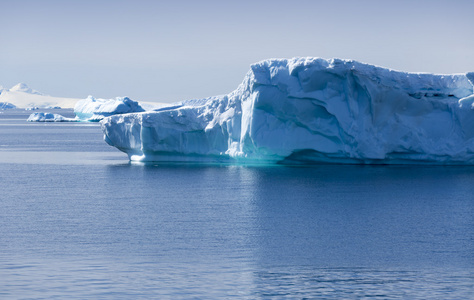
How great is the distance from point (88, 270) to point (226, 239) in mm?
3580

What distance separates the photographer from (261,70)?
2783cm

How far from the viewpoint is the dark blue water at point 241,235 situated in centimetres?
1092

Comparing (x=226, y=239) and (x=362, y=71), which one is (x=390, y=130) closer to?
Answer: (x=362, y=71)

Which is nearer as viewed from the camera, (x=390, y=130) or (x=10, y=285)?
(x=10, y=285)

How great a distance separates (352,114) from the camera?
27.2 meters

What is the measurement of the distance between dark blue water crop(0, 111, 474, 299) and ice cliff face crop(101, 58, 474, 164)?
3.26 feet

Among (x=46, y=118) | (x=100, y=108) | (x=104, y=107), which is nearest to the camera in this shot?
(x=104, y=107)

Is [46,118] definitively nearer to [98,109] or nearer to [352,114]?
[98,109]

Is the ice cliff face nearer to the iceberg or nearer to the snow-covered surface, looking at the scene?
the iceberg

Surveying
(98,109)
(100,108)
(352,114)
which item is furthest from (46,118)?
(352,114)

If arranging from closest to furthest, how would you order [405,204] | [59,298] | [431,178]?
1. [59,298]
2. [405,204]
3. [431,178]

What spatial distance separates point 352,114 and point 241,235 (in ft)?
42.9

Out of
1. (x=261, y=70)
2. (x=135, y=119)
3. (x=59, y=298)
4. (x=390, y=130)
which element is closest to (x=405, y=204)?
(x=390, y=130)

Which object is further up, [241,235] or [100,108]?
[100,108]
